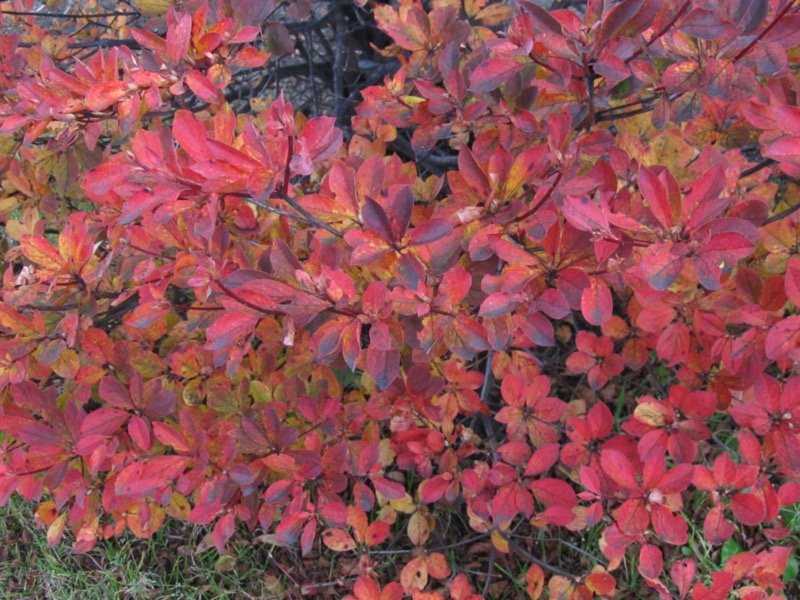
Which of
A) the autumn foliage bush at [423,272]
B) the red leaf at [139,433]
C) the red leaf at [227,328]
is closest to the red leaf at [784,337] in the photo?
the autumn foliage bush at [423,272]

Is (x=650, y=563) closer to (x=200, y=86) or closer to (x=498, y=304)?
(x=498, y=304)

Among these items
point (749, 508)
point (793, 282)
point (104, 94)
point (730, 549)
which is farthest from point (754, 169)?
point (104, 94)

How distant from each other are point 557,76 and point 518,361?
2.17ft

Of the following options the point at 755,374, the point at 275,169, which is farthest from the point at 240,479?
the point at 755,374

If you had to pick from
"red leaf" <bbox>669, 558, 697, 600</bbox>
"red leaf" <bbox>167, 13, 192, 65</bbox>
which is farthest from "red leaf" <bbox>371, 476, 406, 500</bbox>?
"red leaf" <bbox>167, 13, 192, 65</bbox>

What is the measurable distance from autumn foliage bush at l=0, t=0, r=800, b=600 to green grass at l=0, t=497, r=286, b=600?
1.34 feet

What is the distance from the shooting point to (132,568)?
77.5 inches

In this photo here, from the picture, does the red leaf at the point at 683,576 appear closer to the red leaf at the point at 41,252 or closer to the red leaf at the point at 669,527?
the red leaf at the point at 669,527

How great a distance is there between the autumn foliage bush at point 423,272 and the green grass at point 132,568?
Result: 0.41 metres

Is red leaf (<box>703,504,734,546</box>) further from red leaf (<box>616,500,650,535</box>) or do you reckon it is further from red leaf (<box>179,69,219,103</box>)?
red leaf (<box>179,69,219,103</box>)

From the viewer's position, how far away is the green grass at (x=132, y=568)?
6.16 feet

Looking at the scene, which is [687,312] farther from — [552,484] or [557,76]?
[557,76]

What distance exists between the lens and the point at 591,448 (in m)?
1.44

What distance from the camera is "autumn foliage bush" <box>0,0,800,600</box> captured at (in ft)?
3.19
